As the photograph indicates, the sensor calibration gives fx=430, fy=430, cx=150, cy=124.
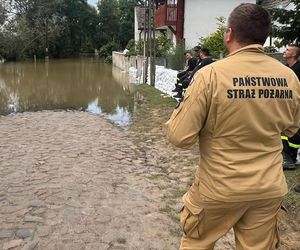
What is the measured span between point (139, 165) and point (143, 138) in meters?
2.31

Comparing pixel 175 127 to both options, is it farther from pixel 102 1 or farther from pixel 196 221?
pixel 102 1

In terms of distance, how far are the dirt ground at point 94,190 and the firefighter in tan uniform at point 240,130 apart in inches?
76.8

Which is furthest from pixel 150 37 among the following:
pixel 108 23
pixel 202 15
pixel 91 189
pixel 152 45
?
pixel 108 23

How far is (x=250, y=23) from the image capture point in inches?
85.5

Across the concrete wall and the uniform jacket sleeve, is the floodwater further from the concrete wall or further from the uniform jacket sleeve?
the uniform jacket sleeve

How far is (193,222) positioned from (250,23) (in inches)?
42.9

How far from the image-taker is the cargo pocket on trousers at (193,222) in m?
2.32

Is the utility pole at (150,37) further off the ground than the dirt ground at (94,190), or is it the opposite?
the utility pole at (150,37)

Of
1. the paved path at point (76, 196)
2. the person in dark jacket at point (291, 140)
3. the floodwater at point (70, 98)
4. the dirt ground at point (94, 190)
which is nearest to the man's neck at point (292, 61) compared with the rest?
the person in dark jacket at point (291, 140)

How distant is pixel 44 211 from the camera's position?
4.97 m

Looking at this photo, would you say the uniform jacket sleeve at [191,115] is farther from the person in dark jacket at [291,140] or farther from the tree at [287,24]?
the tree at [287,24]

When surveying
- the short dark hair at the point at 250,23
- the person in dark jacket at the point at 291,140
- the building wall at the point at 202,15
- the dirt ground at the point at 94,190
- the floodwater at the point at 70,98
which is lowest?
the floodwater at the point at 70,98

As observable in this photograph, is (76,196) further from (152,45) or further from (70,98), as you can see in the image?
(152,45)

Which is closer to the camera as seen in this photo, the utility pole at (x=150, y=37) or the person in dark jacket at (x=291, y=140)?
the person in dark jacket at (x=291, y=140)
